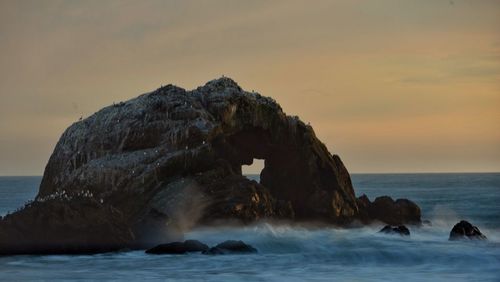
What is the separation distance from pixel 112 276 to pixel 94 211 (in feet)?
25.4

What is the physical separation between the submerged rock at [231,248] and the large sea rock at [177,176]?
11.5 ft

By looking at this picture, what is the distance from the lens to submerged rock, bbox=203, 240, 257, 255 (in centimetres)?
4532

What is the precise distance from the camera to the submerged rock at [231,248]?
45.3 meters

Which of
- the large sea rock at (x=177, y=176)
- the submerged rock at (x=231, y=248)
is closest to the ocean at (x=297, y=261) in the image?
the submerged rock at (x=231, y=248)

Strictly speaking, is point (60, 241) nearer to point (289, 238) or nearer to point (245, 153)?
point (289, 238)

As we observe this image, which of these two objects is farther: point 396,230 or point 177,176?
point 396,230

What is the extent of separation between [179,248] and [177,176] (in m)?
8.50

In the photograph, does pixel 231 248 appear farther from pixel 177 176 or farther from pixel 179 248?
pixel 177 176

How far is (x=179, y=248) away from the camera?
46031 millimetres

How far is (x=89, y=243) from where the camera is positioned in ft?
151

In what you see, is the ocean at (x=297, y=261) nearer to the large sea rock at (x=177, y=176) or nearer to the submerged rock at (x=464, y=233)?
the submerged rock at (x=464, y=233)

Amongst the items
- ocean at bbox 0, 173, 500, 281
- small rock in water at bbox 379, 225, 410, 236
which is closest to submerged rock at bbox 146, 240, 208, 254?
ocean at bbox 0, 173, 500, 281

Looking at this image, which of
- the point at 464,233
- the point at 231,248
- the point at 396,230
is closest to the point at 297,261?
the point at 231,248

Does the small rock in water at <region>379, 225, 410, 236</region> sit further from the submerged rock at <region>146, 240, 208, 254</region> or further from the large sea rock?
the submerged rock at <region>146, 240, 208, 254</region>
